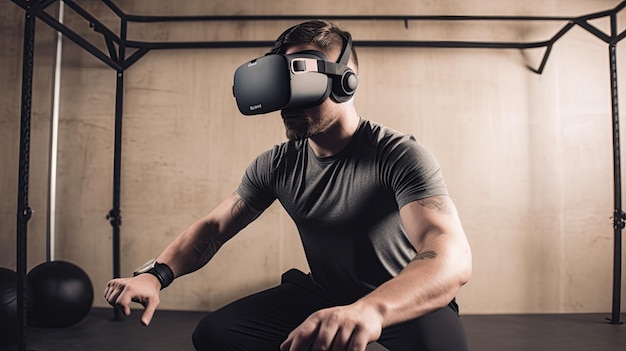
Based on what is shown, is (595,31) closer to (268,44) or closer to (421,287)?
(268,44)

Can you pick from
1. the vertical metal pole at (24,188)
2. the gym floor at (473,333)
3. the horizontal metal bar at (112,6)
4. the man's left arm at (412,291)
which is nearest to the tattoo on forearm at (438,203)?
the man's left arm at (412,291)

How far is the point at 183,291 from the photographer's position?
3.18 meters

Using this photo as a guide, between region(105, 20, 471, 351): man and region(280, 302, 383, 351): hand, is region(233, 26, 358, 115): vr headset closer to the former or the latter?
region(105, 20, 471, 351): man

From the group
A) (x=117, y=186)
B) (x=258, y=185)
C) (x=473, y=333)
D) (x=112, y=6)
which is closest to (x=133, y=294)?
(x=258, y=185)

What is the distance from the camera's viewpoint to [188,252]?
4.60 feet

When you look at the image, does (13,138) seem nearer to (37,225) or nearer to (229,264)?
(37,225)

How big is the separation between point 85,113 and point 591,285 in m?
3.95

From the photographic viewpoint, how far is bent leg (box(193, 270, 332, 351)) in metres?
1.38

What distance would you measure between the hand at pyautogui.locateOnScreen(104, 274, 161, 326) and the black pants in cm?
30

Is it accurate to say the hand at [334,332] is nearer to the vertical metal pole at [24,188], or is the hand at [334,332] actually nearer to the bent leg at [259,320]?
the bent leg at [259,320]

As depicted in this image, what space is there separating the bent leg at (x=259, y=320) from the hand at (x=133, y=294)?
298 mm

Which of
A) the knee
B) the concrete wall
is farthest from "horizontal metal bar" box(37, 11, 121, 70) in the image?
the knee

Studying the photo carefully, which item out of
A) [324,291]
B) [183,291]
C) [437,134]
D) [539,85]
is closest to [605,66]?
[539,85]

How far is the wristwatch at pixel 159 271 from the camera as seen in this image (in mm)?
1260
